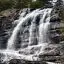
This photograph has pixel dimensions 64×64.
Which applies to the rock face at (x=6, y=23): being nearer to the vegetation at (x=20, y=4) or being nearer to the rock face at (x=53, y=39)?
the rock face at (x=53, y=39)

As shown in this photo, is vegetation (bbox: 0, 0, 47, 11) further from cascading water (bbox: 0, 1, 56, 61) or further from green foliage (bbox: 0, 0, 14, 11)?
cascading water (bbox: 0, 1, 56, 61)

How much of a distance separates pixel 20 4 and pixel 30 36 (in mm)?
17069

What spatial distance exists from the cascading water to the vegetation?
36.2 ft

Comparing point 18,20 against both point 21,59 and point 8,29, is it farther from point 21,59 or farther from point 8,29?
point 21,59

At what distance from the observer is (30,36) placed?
29.8 metres

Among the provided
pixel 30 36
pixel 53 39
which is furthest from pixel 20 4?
pixel 53 39

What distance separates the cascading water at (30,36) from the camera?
26.3 metres

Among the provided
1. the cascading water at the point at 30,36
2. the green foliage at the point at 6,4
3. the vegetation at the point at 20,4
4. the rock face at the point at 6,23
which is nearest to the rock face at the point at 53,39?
the rock face at the point at 6,23

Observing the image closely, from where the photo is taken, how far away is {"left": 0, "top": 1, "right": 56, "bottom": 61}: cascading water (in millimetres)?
26319

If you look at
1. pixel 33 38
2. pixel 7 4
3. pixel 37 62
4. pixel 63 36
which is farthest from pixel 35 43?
pixel 7 4

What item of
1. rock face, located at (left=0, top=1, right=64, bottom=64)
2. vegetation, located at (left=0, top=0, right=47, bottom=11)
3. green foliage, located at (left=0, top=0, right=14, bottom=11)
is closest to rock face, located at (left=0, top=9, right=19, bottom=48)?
rock face, located at (left=0, top=1, right=64, bottom=64)

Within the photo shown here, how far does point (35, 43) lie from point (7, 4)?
17416 millimetres

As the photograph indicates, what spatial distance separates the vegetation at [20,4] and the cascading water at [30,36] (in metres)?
11.0

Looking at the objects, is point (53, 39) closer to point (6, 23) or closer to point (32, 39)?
point (32, 39)
